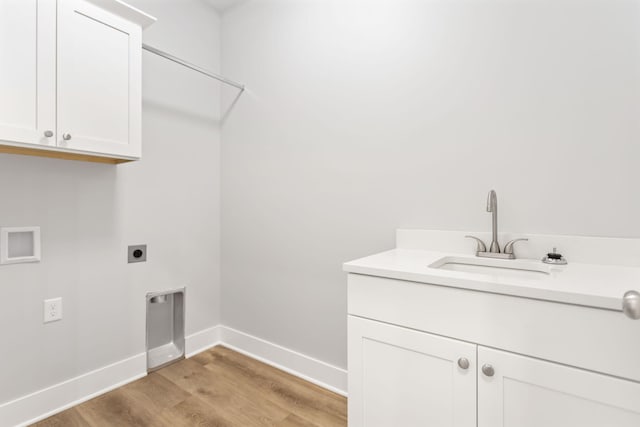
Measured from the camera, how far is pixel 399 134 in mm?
1626

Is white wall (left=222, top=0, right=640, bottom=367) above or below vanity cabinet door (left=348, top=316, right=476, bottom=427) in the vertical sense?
above

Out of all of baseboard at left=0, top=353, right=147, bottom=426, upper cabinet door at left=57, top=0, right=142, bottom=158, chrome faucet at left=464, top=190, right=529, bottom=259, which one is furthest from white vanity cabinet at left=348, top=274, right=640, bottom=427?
baseboard at left=0, top=353, right=147, bottom=426

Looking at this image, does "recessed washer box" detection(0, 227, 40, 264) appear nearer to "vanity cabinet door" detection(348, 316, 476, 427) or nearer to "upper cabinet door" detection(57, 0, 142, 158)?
"upper cabinet door" detection(57, 0, 142, 158)

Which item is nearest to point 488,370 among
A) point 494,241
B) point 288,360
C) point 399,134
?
point 494,241

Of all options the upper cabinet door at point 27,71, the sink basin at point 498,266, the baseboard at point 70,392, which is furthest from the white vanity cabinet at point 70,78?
the sink basin at point 498,266

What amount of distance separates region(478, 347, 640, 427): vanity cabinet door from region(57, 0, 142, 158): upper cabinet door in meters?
1.76

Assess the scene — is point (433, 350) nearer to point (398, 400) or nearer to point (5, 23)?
point (398, 400)

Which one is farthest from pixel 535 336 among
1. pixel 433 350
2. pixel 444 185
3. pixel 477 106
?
pixel 477 106

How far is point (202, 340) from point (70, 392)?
79 centimetres

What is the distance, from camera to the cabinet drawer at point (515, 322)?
78 cm

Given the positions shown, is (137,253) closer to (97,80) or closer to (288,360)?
(97,80)

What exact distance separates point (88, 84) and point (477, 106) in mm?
1737

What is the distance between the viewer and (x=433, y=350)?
Answer: 102 centimetres

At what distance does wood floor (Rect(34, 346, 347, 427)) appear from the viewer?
156 centimetres
